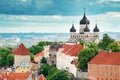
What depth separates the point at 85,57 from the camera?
258 ft

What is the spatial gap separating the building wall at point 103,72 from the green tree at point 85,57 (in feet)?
7.00

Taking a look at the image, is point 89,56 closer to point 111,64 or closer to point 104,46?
point 111,64

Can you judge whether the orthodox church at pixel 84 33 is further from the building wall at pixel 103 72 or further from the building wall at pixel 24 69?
the building wall at pixel 103 72

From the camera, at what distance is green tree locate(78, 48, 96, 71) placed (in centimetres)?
7792

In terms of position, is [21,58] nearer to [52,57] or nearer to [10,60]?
[52,57]

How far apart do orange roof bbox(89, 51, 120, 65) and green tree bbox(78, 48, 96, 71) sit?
199 centimetres

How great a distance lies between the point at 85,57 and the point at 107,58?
5423mm

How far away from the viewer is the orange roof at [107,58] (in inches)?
2842

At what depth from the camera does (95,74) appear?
75188mm

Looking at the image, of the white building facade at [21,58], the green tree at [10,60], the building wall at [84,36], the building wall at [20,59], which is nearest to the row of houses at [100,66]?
the building wall at [20,59]

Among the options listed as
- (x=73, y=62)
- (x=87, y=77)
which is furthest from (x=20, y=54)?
(x=87, y=77)

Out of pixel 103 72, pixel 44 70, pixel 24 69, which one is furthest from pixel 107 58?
pixel 24 69

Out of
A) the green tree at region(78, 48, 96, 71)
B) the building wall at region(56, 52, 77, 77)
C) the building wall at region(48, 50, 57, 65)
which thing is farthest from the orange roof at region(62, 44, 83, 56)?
the building wall at region(48, 50, 57, 65)

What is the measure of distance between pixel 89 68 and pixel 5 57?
48.5 m
